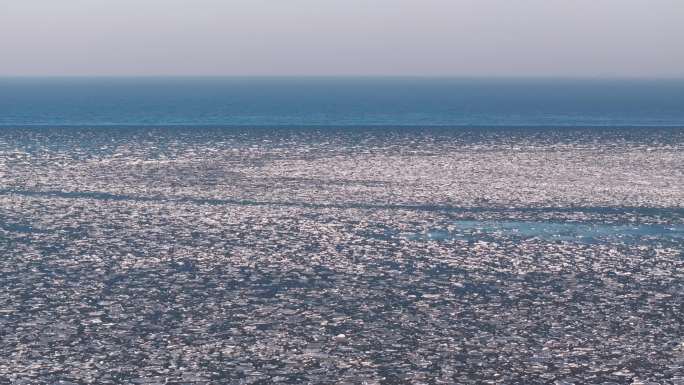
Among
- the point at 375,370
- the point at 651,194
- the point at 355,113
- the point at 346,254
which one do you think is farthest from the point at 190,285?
the point at 355,113

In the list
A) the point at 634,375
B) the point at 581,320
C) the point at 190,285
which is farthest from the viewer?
the point at 190,285

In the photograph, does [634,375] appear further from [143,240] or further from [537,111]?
[537,111]

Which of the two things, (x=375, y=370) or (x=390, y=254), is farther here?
(x=390, y=254)

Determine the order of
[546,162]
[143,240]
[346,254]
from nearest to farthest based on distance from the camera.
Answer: [346,254]
[143,240]
[546,162]

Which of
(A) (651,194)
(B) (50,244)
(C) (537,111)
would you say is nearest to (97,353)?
(B) (50,244)

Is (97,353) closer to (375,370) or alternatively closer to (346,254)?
(375,370)

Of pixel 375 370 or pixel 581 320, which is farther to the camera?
pixel 581 320

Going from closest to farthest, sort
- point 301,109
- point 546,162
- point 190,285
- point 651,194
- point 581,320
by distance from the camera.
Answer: point 581,320
point 190,285
point 651,194
point 546,162
point 301,109
